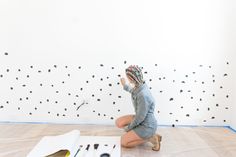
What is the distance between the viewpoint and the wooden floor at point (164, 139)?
73.2 inches

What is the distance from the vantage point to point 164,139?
2.14 metres

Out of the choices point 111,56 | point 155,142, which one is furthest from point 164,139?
point 111,56

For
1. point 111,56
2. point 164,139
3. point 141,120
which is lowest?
point 164,139

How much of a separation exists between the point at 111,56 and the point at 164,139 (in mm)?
969

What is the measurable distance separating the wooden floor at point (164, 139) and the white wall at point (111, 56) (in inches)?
5.5

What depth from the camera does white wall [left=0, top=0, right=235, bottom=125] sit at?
2383mm

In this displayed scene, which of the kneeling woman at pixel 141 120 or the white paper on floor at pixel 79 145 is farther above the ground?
the kneeling woman at pixel 141 120

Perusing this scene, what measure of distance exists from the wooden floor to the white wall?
14 centimetres

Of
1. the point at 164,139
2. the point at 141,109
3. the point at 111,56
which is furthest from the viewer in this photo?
the point at 111,56

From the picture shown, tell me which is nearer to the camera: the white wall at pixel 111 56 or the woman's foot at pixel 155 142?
the woman's foot at pixel 155 142

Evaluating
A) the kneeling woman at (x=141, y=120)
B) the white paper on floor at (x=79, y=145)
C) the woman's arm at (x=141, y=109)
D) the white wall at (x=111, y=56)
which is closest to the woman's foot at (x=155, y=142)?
the kneeling woman at (x=141, y=120)

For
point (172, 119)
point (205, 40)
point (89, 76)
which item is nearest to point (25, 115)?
point (89, 76)

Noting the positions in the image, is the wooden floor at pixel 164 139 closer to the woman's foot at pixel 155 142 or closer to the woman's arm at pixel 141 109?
the woman's foot at pixel 155 142

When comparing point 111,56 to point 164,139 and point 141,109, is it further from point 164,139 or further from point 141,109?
point 164,139
